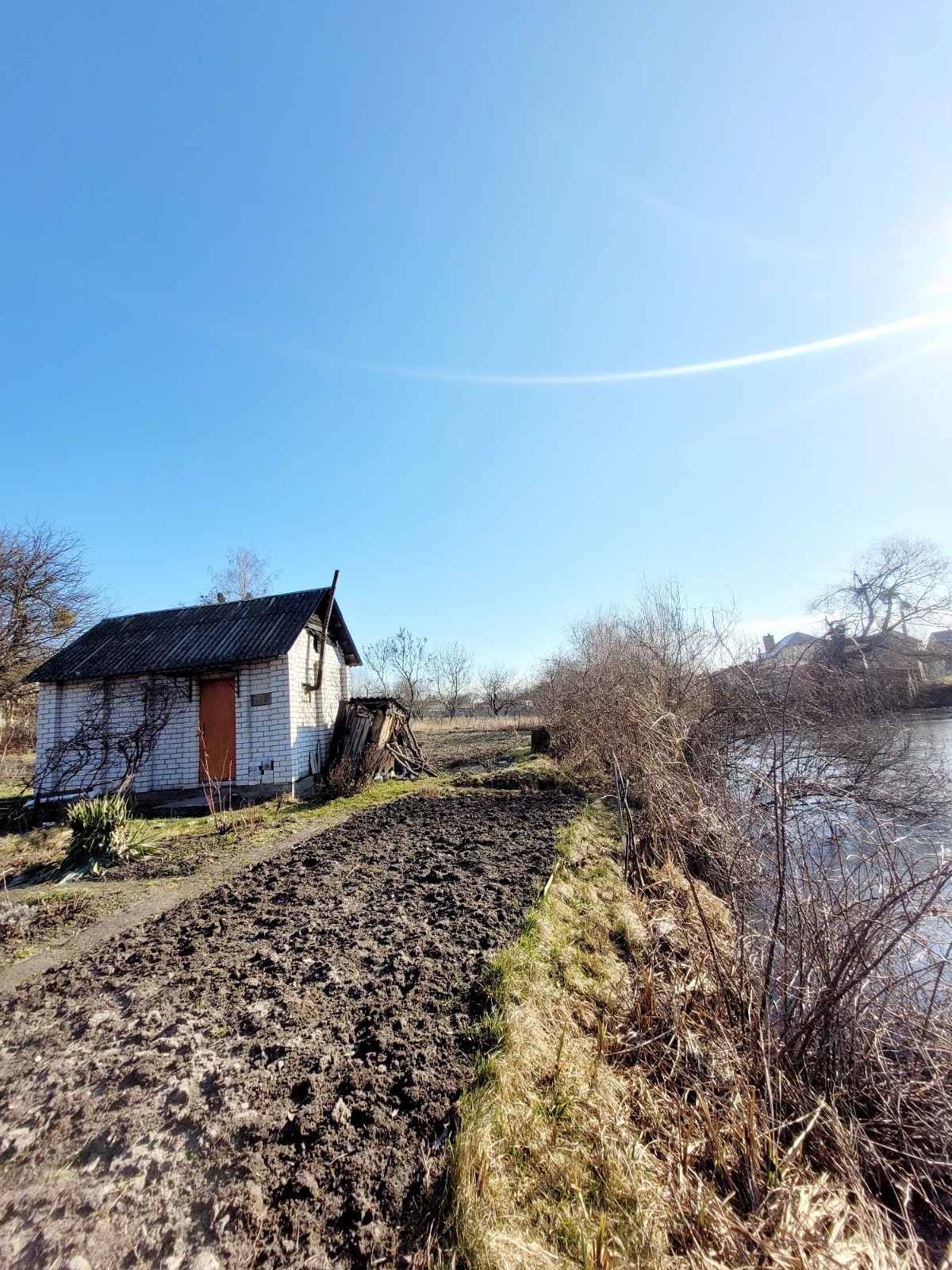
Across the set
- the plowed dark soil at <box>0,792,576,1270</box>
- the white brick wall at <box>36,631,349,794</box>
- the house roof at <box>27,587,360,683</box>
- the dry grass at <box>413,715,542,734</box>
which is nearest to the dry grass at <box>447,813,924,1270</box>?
the plowed dark soil at <box>0,792,576,1270</box>

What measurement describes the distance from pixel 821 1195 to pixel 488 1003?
5.38 feet

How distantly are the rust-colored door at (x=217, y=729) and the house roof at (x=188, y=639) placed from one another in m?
0.53

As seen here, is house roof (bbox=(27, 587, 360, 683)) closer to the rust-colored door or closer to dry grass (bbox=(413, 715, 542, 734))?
the rust-colored door

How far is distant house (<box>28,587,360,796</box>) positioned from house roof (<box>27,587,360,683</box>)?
0.03 metres

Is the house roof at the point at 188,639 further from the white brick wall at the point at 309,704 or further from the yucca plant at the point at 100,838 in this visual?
the yucca plant at the point at 100,838

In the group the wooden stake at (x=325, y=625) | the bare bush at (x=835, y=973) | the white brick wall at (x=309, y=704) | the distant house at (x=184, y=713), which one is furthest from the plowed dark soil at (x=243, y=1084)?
the wooden stake at (x=325, y=625)

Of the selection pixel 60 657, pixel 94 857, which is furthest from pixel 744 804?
pixel 60 657

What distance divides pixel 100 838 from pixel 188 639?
18.4 ft

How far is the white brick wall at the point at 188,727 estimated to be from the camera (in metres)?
10.0

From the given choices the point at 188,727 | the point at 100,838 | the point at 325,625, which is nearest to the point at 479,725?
the point at 325,625

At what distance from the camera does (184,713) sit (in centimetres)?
1038

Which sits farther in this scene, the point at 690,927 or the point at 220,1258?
the point at 690,927

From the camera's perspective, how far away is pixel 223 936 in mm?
3703

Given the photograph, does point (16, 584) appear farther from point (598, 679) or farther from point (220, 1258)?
point (220, 1258)
